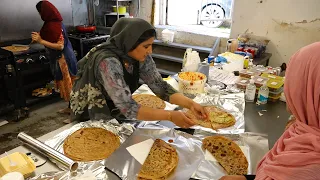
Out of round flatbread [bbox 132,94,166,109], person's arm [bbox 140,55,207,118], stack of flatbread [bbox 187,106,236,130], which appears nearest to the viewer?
stack of flatbread [bbox 187,106,236,130]

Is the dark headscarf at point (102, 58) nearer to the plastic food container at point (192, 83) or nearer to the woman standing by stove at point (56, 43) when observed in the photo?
the plastic food container at point (192, 83)

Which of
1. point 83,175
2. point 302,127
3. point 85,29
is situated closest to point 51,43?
point 85,29

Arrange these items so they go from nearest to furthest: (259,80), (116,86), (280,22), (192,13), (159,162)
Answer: (159,162)
(116,86)
(259,80)
(280,22)
(192,13)

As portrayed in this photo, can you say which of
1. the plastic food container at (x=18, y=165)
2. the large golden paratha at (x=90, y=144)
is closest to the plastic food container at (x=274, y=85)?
the large golden paratha at (x=90, y=144)

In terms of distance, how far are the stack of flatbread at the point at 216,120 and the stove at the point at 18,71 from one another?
242 centimetres

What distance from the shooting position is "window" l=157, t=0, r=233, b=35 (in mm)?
4184

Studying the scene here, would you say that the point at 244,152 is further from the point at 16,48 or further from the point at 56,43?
the point at 16,48

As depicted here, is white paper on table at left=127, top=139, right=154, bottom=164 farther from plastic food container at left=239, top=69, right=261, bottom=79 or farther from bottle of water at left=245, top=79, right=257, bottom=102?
plastic food container at left=239, top=69, right=261, bottom=79

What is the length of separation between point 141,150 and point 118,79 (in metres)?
0.40

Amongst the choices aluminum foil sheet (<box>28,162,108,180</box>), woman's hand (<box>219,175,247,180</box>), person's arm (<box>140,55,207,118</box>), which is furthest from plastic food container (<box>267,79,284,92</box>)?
aluminum foil sheet (<box>28,162,108,180</box>)

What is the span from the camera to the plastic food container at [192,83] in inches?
77.5

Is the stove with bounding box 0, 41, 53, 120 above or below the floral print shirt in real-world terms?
below

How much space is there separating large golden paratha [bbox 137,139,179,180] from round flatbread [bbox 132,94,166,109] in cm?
51

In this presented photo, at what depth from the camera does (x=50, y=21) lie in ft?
10.3
